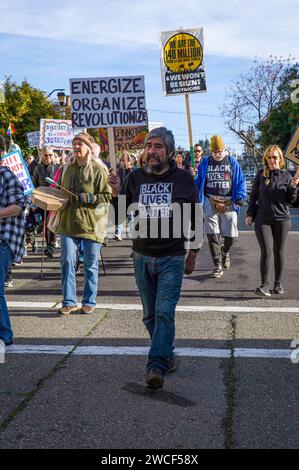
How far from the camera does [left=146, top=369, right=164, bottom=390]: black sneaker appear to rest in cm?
408

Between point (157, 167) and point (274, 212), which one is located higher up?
point (157, 167)

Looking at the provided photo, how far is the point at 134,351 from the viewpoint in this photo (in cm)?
505

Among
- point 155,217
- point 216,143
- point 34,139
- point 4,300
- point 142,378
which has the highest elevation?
point 34,139

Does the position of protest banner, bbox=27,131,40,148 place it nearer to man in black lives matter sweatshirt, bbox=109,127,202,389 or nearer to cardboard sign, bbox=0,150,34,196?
cardboard sign, bbox=0,150,34,196

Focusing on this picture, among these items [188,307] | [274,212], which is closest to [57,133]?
[274,212]

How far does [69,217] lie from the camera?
6461 mm

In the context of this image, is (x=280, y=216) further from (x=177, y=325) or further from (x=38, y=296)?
(x=38, y=296)

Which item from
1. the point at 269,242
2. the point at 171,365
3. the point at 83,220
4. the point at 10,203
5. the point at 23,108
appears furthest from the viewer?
the point at 23,108

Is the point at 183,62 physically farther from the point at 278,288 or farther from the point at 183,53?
the point at 278,288

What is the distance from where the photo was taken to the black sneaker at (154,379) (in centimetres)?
408

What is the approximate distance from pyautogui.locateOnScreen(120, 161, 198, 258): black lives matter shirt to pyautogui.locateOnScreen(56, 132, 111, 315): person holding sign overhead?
2046mm

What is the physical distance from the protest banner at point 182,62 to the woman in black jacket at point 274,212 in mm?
4117

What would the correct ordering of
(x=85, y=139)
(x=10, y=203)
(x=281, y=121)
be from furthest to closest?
(x=281, y=121) → (x=85, y=139) → (x=10, y=203)

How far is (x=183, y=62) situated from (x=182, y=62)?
0.07 feet
